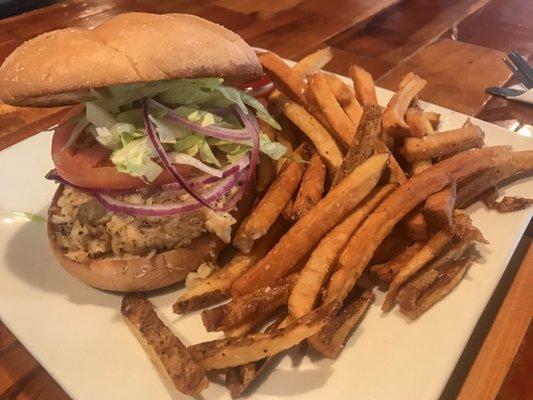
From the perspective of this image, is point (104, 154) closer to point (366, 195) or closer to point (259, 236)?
point (259, 236)

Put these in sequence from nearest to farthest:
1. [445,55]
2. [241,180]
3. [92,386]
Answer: [92,386]
[241,180]
[445,55]

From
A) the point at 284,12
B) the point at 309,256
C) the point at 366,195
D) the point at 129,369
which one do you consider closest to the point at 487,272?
the point at 366,195

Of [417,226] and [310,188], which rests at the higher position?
[310,188]

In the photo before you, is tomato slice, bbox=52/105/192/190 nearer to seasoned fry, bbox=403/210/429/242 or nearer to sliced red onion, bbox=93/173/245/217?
sliced red onion, bbox=93/173/245/217

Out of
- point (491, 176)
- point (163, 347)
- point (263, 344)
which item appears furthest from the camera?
point (491, 176)

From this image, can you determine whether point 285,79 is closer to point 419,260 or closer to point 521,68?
point 419,260

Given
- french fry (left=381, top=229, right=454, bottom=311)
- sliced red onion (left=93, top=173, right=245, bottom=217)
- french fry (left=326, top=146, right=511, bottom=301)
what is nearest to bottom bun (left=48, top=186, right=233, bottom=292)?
sliced red onion (left=93, top=173, right=245, bottom=217)

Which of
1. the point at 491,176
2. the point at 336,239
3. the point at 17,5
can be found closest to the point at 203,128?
the point at 336,239
